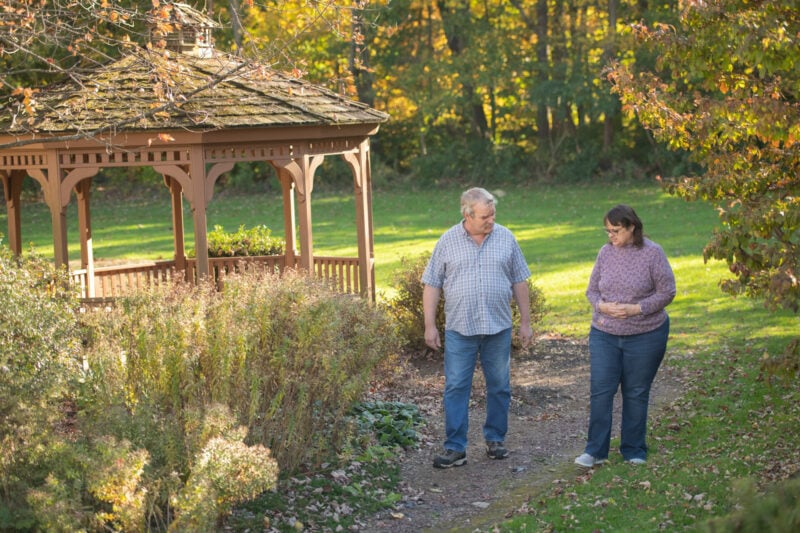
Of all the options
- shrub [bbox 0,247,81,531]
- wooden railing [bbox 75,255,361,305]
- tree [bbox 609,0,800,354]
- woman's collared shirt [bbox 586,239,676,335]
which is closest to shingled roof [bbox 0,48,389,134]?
wooden railing [bbox 75,255,361,305]

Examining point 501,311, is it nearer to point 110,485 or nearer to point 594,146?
point 110,485

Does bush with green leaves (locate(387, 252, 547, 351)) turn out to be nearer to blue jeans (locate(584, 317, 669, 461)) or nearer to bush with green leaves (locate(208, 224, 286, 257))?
bush with green leaves (locate(208, 224, 286, 257))

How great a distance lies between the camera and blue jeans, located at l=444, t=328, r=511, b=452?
7.33 metres

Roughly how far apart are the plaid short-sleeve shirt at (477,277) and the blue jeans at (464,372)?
12 cm

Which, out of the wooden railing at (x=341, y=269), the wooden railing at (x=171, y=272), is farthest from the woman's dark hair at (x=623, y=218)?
the wooden railing at (x=341, y=269)

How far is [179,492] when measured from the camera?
18.2 ft

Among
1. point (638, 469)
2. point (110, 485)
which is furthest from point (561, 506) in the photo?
point (110, 485)

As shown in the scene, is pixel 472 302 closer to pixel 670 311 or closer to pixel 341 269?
pixel 341 269

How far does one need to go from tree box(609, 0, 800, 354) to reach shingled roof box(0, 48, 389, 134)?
3614mm

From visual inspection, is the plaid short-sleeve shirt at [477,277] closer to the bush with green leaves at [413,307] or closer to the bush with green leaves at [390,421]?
the bush with green leaves at [390,421]

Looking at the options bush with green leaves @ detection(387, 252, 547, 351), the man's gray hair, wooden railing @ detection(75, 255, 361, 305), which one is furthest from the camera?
wooden railing @ detection(75, 255, 361, 305)

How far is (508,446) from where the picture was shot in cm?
816

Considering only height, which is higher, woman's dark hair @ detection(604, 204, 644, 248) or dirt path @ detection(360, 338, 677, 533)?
woman's dark hair @ detection(604, 204, 644, 248)

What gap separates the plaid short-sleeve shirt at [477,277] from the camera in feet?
23.7
